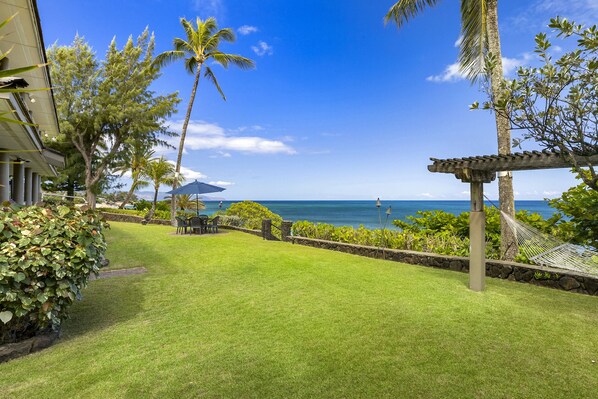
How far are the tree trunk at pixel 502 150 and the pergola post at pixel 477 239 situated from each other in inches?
62.6

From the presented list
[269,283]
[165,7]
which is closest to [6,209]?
[269,283]

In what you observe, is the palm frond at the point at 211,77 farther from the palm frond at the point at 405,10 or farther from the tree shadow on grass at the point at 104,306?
the tree shadow on grass at the point at 104,306

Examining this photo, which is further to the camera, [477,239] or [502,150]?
[502,150]

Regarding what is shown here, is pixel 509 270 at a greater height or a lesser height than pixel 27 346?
greater

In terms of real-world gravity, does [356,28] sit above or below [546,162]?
above

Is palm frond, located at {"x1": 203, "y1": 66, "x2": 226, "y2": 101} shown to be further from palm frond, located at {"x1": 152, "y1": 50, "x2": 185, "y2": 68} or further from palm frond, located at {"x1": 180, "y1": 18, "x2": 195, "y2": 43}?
palm frond, located at {"x1": 180, "y1": 18, "x2": 195, "y2": 43}

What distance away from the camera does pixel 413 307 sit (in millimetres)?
4586

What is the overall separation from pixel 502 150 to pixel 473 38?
348 cm

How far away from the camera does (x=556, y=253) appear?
16.8 feet

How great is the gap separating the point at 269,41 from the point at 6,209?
18.5 meters

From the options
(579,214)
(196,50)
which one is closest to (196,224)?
(196,50)

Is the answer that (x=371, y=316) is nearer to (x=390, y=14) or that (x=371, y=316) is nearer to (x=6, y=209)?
(x=6, y=209)

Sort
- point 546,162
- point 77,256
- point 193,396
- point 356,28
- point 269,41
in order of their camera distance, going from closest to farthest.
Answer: point 193,396
point 77,256
point 546,162
point 356,28
point 269,41

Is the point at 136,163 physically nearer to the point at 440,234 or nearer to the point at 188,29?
the point at 188,29
